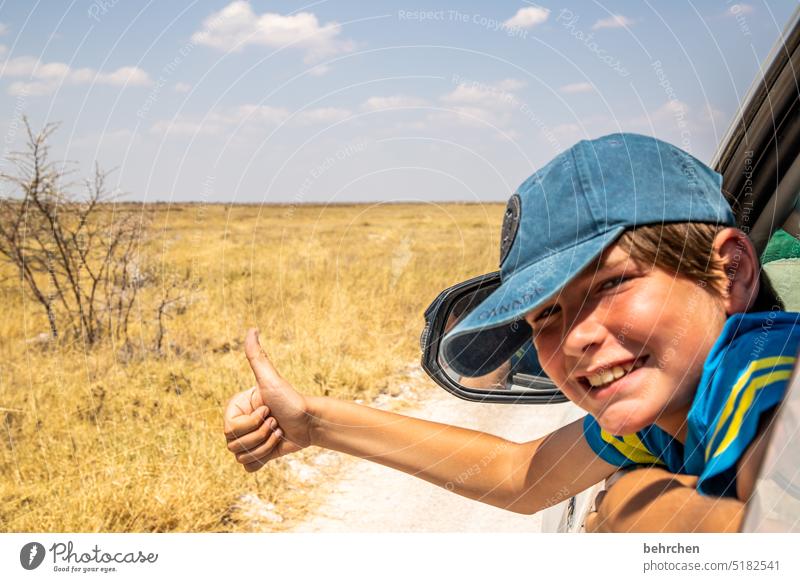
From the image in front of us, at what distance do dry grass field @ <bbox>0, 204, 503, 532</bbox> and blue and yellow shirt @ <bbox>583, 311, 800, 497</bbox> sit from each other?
2183 millimetres

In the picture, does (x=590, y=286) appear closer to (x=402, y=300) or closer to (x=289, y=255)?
(x=402, y=300)

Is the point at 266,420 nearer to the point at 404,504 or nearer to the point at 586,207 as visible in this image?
the point at 586,207

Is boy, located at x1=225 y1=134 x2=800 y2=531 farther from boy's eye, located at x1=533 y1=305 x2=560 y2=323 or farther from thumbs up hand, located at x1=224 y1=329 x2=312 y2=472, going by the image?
thumbs up hand, located at x1=224 y1=329 x2=312 y2=472

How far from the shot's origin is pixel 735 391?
102cm

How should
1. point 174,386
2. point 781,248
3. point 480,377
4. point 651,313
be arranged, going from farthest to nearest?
point 174,386 < point 480,377 < point 781,248 < point 651,313

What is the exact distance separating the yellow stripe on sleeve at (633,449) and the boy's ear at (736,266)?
37cm

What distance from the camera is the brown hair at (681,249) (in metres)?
1.19

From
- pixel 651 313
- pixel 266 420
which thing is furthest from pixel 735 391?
pixel 266 420

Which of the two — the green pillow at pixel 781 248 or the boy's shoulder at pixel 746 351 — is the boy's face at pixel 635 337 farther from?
the green pillow at pixel 781 248

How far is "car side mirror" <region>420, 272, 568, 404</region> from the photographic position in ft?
6.42

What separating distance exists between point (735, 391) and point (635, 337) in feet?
0.59

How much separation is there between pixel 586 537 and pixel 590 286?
44 cm

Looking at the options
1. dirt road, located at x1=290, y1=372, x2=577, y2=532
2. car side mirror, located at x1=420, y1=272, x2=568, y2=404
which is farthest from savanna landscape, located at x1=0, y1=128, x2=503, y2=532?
car side mirror, located at x1=420, y1=272, x2=568, y2=404

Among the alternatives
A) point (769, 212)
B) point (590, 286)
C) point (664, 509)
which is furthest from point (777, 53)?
point (664, 509)
